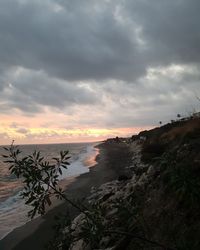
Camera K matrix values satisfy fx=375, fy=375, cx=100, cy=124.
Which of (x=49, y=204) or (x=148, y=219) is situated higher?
(x=49, y=204)

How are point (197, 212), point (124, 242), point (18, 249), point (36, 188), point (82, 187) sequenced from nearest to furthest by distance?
point (36, 188) → point (197, 212) → point (124, 242) → point (18, 249) → point (82, 187)

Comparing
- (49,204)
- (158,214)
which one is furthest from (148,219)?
(49,204)

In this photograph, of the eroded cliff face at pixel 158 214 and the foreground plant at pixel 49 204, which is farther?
the foreground plant at pixel 49 204

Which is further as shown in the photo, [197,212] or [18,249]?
[18,249]

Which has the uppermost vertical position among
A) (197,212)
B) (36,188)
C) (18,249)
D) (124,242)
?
(36,188)

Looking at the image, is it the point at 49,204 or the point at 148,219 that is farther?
the point at 148,219

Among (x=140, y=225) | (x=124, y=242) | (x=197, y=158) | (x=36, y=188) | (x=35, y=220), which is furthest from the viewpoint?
(x=35, y=220)

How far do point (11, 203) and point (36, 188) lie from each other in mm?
20091

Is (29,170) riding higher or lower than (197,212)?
higher

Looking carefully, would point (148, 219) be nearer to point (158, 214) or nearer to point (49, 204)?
point (158, 214)

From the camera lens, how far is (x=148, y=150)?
95.0 ft

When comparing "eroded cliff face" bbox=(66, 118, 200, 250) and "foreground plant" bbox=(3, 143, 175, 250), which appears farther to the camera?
"foreground plant" bbox=(3, 143, 175, 250)

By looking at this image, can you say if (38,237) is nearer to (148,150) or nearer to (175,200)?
(175,200)

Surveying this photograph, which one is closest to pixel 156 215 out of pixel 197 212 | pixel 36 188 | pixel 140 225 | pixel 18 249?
pixel 197 212
